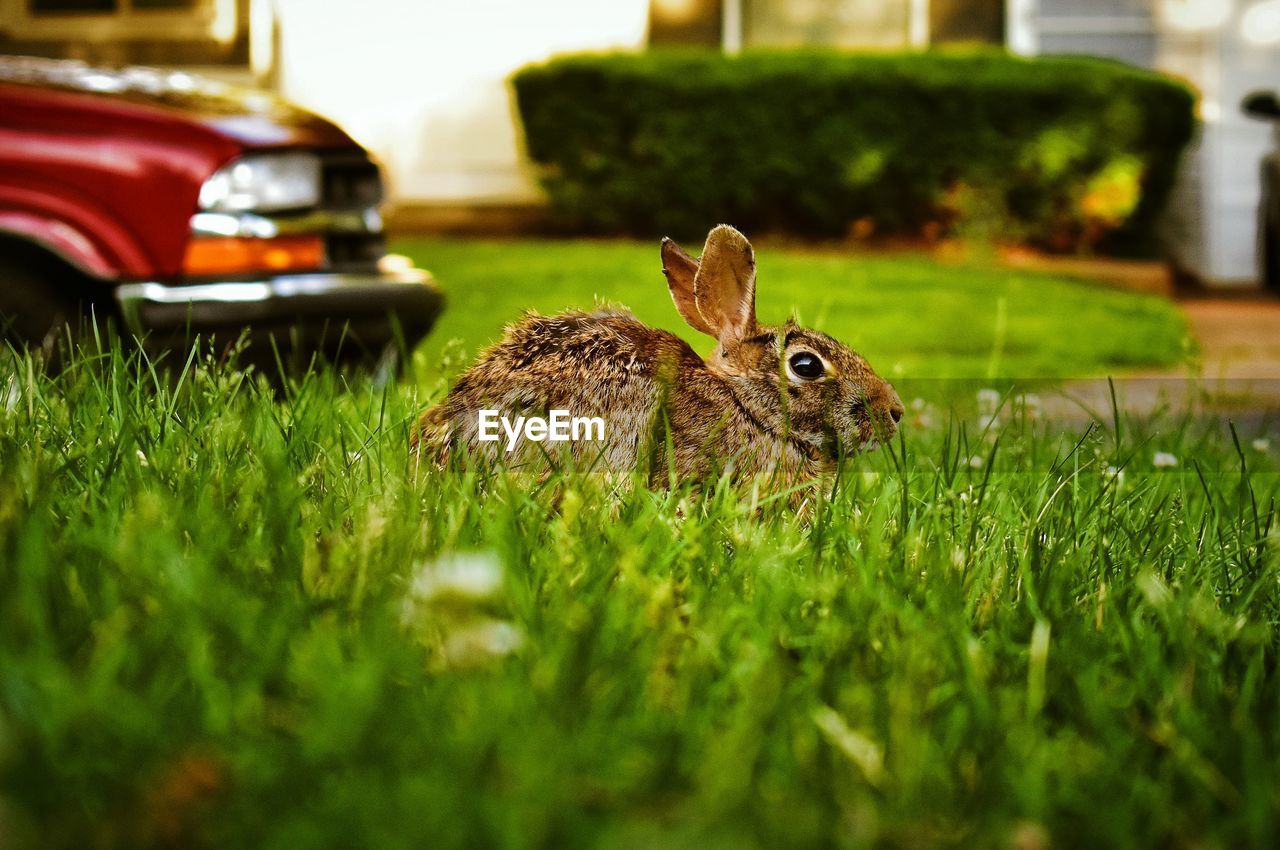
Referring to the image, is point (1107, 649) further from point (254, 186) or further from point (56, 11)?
point (56, 11)

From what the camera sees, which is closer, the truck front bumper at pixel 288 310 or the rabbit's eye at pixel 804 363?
the rabbit's eye at pixel 804 363

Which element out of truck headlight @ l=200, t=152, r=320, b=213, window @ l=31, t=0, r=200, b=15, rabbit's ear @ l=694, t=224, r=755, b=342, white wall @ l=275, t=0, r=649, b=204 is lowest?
rabbit's ear @ l=694, t=224, r=755, b=342

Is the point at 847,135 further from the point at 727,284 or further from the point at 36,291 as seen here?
the point at 727,284

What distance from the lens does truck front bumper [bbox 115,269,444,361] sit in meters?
4.54

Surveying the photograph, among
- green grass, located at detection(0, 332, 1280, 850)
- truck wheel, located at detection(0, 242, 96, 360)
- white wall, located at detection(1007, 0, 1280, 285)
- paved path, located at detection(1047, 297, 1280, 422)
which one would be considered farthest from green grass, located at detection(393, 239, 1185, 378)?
white wall, located at detection(1007, 0, 1280, 285)

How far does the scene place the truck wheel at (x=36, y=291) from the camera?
451 centimetres

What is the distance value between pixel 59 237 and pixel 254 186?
67 cm

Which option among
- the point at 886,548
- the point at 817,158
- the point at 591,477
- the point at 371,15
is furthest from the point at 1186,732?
the point at 371,15

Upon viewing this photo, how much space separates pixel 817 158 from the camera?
36.5 feet

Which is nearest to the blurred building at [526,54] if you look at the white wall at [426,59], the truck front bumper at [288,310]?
the white wall at [426,59]

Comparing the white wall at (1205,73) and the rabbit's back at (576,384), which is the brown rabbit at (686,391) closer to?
the rabbit's back at (576,384)

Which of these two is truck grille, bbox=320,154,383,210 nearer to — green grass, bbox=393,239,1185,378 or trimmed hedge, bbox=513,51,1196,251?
green grass, bbox=393,239,1185,378

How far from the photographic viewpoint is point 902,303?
793cm

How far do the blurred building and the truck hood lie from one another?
7147mm
